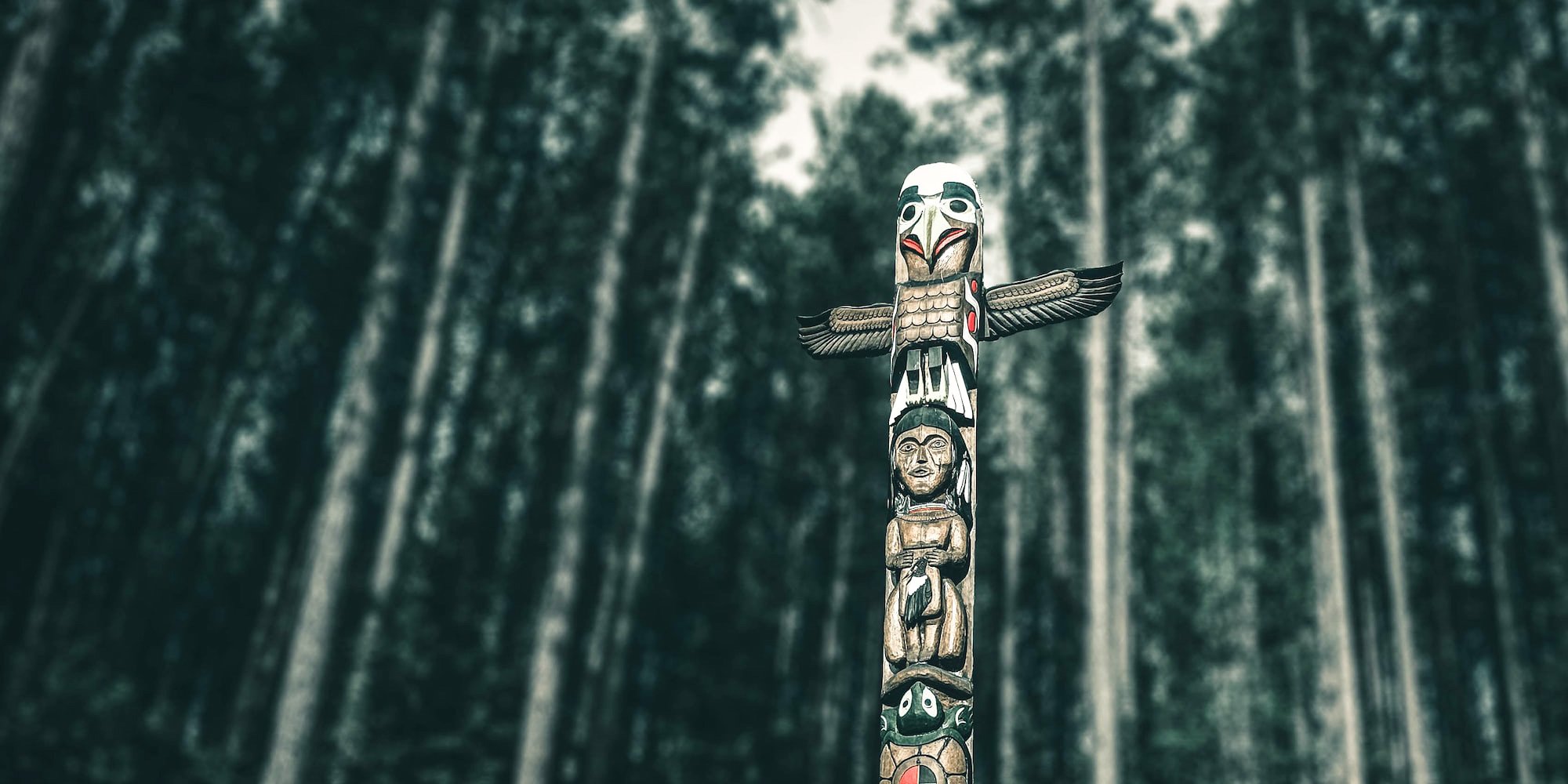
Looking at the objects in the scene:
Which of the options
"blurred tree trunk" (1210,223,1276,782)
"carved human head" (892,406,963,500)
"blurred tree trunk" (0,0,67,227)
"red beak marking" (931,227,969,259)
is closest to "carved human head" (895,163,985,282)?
"red beak marking" (931,227,969,259)

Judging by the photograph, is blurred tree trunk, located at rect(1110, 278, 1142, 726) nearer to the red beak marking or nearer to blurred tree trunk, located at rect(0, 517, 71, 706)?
the red beak marking

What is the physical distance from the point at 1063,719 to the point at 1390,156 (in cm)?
1251

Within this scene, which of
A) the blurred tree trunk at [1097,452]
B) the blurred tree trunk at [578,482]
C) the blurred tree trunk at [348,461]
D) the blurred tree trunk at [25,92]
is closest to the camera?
the blurred tree trunk at [348,461]

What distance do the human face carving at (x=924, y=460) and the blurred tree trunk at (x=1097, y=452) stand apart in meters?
6.20

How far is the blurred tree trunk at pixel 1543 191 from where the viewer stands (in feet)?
45.5

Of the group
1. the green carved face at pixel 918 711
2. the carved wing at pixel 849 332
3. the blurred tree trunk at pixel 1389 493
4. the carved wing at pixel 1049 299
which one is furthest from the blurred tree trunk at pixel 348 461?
the blurred tree trunk at pixel 1389 493

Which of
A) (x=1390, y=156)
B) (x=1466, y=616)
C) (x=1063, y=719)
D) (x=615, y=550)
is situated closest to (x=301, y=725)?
(x=615, y=550)

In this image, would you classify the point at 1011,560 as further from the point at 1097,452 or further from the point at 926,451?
the point at 926,451

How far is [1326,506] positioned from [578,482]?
980 centimetres

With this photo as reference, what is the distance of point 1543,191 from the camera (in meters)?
14.4

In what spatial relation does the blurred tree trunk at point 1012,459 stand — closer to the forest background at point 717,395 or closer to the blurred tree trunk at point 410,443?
the forest background at point 717,395

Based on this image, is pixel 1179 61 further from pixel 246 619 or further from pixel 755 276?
pixel 246 619

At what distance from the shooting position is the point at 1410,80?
16.8 m

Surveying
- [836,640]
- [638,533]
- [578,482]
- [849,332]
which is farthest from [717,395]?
[849,332]
